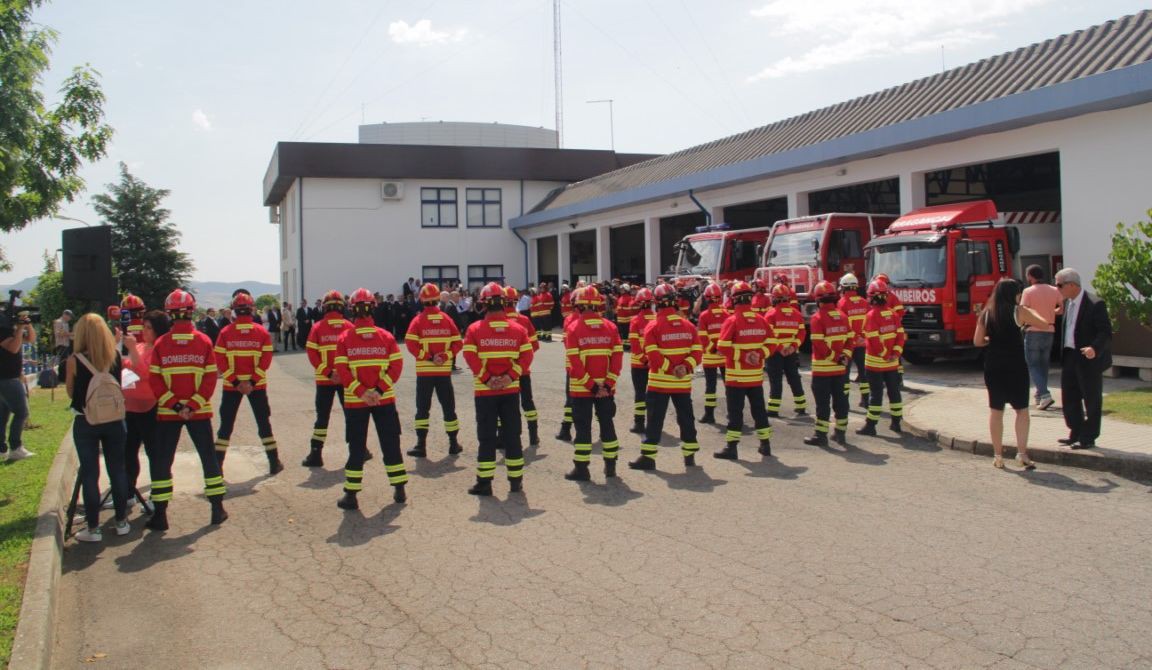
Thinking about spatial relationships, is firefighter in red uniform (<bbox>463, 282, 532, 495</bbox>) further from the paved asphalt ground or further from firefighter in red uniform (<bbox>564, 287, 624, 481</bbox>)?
firefighter in red uniform (<bbox>564, 287, 624, 481</bbox>)

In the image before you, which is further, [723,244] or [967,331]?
[723,244]

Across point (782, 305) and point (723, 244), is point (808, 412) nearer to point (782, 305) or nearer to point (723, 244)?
point (782, 305)

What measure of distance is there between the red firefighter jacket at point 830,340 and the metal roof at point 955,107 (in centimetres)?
774

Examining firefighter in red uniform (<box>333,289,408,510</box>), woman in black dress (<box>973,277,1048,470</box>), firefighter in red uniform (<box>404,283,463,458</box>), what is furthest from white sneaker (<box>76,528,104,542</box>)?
woman in black dress (<box>973,277,1048,470</box>)

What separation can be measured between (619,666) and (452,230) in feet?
118

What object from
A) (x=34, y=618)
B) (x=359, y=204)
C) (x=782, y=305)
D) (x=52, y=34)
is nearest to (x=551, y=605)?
(x=34, y=618)

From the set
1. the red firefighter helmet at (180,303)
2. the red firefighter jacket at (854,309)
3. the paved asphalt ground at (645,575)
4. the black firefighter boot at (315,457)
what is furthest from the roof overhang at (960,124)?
the red firefighter helmet at (180,303)

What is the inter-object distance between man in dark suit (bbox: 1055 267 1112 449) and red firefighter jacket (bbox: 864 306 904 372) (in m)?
2.03

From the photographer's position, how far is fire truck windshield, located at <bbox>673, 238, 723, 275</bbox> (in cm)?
2167

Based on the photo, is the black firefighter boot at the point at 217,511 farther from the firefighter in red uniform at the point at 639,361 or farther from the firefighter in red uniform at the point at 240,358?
the firefighter in red uniform at the point at 639,361

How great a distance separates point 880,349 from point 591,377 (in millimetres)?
4276

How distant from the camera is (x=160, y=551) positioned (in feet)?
22.3

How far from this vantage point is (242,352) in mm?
9195

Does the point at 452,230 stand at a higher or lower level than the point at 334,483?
higher
